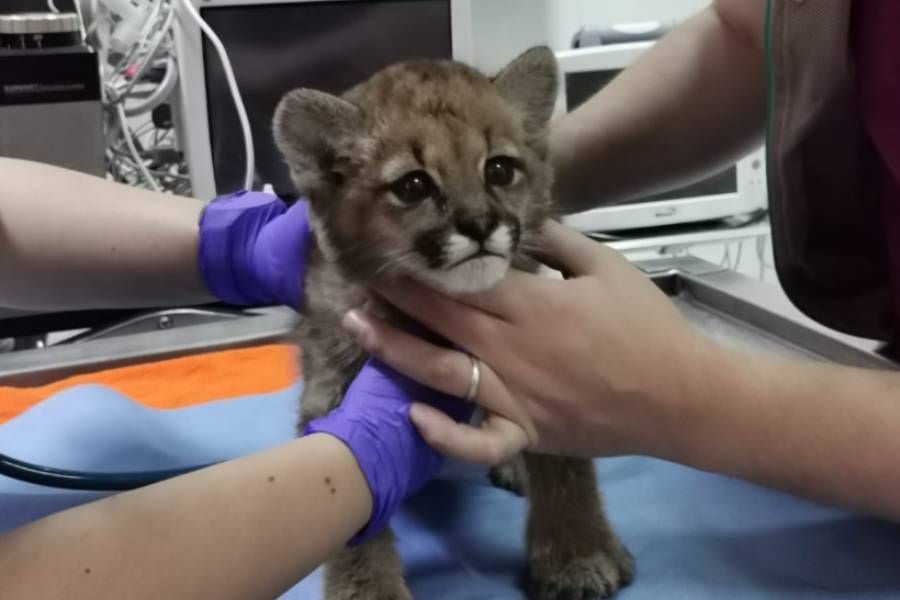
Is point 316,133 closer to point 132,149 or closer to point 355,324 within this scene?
point 355,324

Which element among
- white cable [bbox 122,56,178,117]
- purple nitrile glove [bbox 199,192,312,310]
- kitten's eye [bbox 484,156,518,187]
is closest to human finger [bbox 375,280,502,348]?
kitten's eye [bbox 484,156,518,187]

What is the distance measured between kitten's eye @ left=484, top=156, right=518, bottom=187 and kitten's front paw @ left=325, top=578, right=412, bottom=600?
35 cm

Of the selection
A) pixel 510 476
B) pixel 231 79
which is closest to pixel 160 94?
pixel 231 79

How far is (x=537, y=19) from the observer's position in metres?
2.26

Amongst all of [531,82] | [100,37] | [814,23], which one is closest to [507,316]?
[531,82]

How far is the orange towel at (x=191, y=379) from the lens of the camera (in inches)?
46.6

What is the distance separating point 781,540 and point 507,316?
0.33 metres

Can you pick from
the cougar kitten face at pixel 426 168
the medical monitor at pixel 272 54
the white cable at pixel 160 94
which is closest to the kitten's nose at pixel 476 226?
the cougar kitten face at pixel 426 168

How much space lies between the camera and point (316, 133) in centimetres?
82

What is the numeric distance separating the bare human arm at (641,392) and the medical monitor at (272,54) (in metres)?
1.00

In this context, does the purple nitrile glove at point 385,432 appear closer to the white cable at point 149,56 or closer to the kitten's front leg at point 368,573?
the kitten's front leg at point 368,573

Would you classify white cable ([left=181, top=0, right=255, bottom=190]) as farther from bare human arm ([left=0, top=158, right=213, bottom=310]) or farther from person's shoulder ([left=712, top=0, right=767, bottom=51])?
person's shoulder ([left=712, top=0, right=767, bottom=51])

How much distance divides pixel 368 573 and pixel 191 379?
0.53 meters

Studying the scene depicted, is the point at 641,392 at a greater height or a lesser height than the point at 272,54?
lesser
